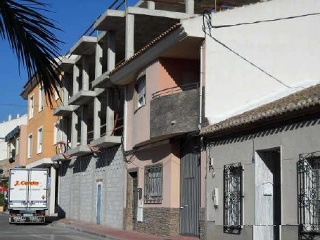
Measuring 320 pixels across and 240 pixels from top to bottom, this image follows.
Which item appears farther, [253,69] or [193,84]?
[193,84]

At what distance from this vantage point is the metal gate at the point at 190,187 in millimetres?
19328

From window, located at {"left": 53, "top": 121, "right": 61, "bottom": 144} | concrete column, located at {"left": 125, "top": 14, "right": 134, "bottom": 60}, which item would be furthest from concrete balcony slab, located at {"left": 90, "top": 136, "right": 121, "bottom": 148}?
window, located at {"left": 53, "top": 121, "right": 61, "bottom": 144}

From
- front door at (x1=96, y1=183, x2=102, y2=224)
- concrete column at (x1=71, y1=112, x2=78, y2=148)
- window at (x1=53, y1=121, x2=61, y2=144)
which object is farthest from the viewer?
window at (x1=53, y1=121, x2=61, y2=144)

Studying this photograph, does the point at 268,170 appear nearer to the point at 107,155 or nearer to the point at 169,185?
the point at 169,185

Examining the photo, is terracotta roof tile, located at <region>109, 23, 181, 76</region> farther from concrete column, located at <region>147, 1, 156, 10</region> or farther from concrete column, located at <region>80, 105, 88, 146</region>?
concrete column, located at <region>80, 105, 88, 146</region>

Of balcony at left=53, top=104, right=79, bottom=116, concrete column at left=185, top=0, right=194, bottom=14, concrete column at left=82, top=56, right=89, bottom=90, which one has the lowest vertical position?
balcony at left=53, top=104, right=79, bottom=116

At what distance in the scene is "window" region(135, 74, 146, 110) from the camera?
23094 mm

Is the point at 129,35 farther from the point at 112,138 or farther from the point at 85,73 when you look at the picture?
the point at 85,73

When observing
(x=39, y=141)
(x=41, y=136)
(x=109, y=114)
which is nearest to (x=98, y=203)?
(x=109, y=114)

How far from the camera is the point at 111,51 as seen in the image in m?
27.5

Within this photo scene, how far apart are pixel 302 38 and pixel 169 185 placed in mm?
6906

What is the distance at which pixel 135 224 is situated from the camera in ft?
80.1

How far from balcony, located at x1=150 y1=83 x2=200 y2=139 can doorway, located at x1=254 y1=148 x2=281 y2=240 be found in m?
3.83

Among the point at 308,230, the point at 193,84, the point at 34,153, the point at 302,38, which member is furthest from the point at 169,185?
the point at 34,153
